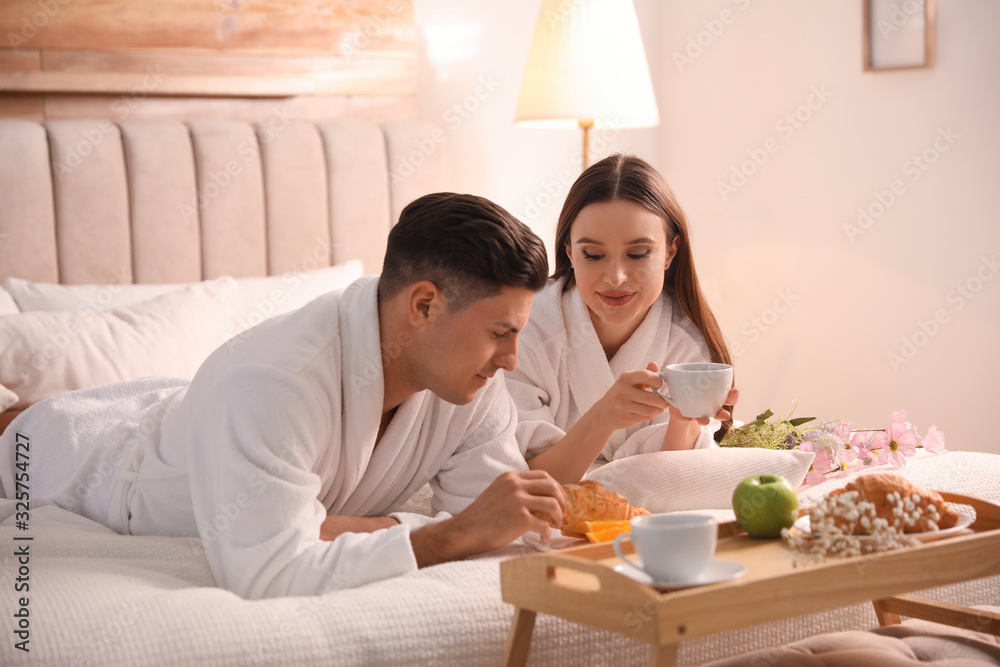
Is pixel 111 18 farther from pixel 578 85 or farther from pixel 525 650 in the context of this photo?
pixel 525 650

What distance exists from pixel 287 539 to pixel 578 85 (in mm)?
2091

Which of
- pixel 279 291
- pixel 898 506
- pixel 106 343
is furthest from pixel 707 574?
pixel 279 291

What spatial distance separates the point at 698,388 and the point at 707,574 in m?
0.47

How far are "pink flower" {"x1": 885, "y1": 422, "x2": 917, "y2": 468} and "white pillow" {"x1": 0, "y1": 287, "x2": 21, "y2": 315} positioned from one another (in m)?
2.07

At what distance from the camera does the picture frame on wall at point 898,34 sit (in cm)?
310

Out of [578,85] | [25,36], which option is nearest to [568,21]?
[578,85]

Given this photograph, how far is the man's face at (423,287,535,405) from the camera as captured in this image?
1488mm

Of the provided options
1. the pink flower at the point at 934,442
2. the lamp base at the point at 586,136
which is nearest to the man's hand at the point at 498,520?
the pink flower at the point at 934,442

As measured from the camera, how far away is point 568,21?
308cm

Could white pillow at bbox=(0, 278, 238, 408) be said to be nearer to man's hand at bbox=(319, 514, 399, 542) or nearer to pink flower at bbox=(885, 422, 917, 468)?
man's hand at bbox=(319, 514, 399, 542)

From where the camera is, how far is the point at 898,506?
1293mm

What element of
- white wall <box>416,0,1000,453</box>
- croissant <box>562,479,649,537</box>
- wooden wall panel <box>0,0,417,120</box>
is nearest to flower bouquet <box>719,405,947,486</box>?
croissant <box>562,479,649,537</box>

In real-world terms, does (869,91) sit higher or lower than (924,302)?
higher

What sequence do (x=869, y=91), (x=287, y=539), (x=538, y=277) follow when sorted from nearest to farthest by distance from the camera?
(x=287, y=539) < (x=538, y=277) < (x=869, y=91)
